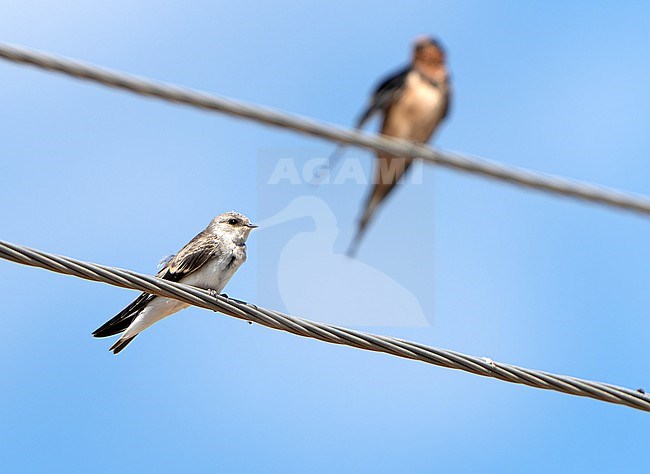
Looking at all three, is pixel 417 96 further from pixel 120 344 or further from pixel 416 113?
pixel 120 344

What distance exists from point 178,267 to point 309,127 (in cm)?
601

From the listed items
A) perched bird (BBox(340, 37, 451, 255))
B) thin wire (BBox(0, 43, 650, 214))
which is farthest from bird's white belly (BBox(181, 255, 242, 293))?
thin wire (BBox(0, 43, 650, 214))

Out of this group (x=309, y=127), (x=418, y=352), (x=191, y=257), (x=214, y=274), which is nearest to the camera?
(x=309, y=127)

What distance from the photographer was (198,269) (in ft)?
33.3

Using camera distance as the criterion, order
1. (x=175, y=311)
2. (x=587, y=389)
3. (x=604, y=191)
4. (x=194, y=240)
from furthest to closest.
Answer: (x=194, y=240) < (x=175, y=311) < (x=587, y=389) < (x=604, y=191)

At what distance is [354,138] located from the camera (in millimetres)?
4430

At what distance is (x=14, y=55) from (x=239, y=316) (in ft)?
7.39

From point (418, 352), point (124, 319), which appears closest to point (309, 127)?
point (418, 352)

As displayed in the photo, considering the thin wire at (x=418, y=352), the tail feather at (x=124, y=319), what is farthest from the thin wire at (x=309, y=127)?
the tail feather at (x=124, y=319)

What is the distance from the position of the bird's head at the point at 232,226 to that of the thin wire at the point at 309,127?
591 centimetres

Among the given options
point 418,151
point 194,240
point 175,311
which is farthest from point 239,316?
point 194,240

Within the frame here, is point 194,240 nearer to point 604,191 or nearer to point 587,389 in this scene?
point 587,389

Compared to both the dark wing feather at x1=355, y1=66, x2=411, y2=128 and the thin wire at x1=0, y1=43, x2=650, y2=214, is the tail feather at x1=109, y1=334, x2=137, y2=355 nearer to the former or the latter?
the dark wing feather at x1=355, y1=66, x2=411, y2=128

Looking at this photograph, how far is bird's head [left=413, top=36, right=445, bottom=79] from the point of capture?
7.03m
